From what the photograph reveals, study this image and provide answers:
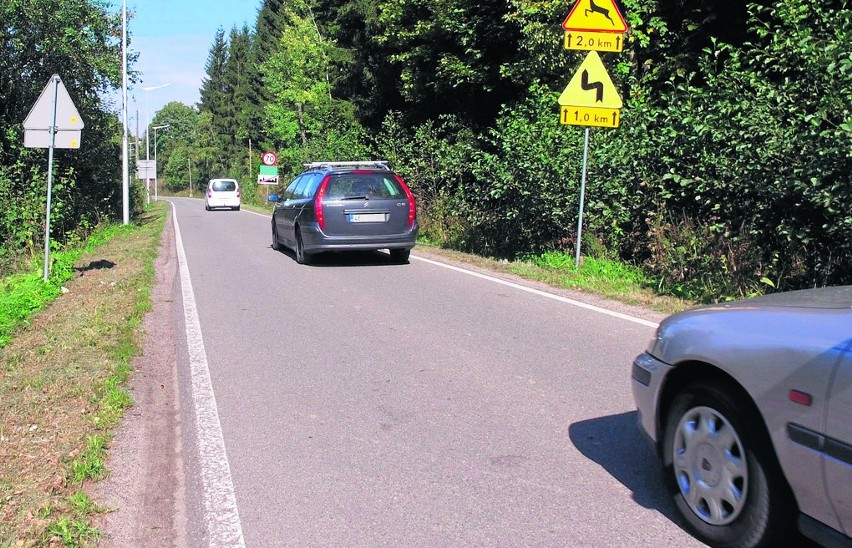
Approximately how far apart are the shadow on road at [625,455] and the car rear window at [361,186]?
880 cm

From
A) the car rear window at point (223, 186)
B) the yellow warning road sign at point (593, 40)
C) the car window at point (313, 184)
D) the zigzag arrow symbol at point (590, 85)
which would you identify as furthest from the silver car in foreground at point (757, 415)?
the car rear window at point (223, 186)

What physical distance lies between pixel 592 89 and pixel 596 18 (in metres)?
1.07

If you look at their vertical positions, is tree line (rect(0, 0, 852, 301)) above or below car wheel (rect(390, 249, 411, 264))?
above

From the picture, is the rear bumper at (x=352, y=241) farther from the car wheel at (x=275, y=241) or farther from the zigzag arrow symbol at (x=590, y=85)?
the zigzag arrow symbol at (x=590, y=85)

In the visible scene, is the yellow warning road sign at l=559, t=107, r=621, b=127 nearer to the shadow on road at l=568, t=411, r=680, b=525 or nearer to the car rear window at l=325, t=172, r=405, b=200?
the car rear window at l=325, t=172, r=405, b=200

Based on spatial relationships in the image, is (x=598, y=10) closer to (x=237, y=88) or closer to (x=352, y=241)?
(x=352, y=241)

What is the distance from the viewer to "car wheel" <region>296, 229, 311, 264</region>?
13845mm

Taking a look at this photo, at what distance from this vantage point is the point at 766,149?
8.56 m

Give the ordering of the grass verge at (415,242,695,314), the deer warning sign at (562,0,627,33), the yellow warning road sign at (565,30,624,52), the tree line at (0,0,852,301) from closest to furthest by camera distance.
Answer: the tree line at (0,0,852,301), the grass verge at (415,242,695,314), the deer warning sign at (562,0,627,33), the yellow warning road sign at (565,30,624,52)

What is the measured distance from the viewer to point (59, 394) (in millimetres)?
Answer: 5340

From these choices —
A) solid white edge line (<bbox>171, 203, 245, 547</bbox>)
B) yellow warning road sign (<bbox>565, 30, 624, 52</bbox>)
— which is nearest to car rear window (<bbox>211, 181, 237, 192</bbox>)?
yellow warning road sign (<bbox>565, 30, 624, 52</bbox>)

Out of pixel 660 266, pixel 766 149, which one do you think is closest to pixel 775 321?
pixel 766 149

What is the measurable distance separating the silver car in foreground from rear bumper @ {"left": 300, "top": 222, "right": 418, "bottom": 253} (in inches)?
384

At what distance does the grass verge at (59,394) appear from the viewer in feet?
11.5
